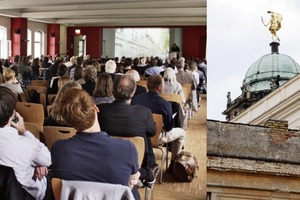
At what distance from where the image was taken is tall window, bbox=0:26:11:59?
16.6m

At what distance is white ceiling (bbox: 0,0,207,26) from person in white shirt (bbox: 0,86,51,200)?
948 centimetres

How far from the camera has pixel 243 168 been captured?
2.72m

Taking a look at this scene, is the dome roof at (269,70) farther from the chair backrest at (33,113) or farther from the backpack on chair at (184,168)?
the chair backrest at (33,113)

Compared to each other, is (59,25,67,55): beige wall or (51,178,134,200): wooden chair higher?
(59,25,67,55): beige wall

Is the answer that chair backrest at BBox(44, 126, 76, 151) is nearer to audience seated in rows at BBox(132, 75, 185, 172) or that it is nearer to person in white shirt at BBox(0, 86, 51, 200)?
person in white shirt at BBox(0, 86, 51, 200)

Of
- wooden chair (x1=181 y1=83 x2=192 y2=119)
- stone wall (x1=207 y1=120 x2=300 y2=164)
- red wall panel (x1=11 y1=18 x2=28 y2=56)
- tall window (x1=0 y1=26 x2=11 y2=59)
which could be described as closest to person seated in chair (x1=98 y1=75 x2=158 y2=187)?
stone wall (x1=207 y1=120 x2=300 y2=164)

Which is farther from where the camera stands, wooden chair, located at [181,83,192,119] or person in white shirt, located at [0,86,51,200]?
wooden chair, located at [181,83,192,119]

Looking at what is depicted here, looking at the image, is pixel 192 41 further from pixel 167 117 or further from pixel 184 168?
pixel 167 117

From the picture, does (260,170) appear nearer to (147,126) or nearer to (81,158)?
(147,126)

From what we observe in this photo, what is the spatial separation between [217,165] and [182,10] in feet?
40.8

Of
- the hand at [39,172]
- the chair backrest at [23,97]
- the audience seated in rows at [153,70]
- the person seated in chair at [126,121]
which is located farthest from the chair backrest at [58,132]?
the audience seated in rows at [153,70]

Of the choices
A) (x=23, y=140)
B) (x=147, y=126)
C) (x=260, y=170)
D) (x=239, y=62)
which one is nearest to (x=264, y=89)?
(x=239, y=62)

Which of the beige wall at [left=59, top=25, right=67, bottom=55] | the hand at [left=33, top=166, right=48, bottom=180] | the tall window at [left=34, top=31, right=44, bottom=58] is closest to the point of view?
the hand at [left=33, top=166, right=48, bottom=180]

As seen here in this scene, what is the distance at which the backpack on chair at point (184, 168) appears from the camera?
14.9 feet
